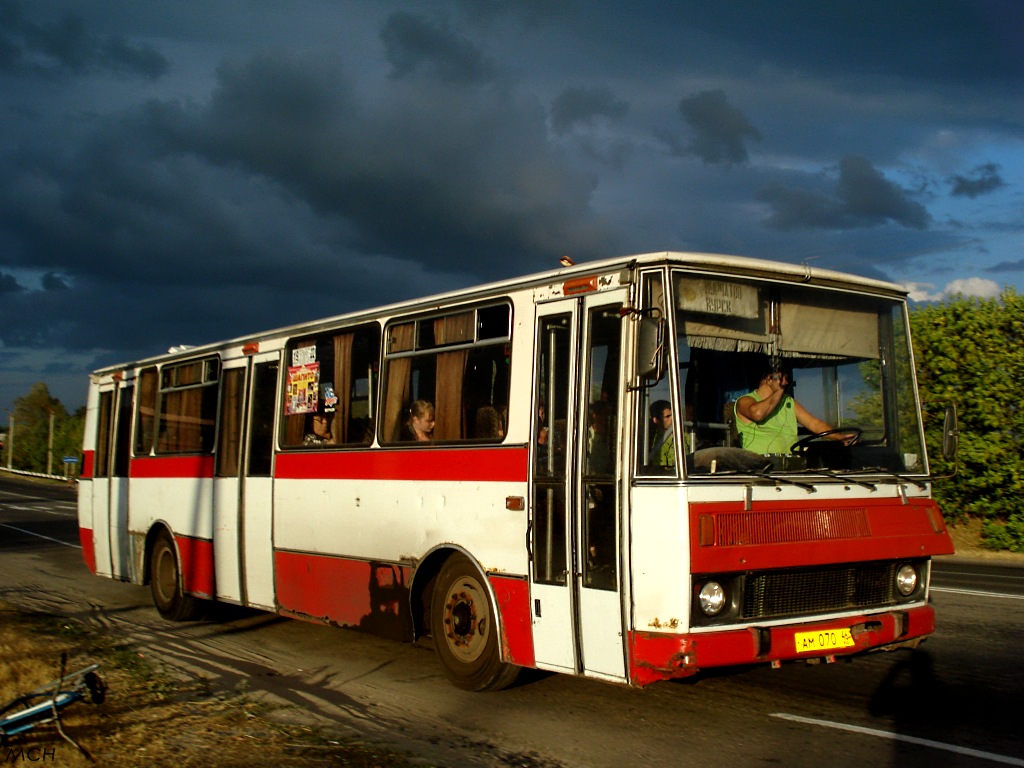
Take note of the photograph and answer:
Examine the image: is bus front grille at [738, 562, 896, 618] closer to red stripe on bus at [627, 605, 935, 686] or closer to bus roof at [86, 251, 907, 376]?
red stripe on bus at [627, 605, 935, 686]

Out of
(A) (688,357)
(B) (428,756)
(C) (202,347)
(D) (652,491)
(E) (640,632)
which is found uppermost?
(C) (202,347)

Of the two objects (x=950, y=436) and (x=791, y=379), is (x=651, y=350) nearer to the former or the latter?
(x=791, y=379)

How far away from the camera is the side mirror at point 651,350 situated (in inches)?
245

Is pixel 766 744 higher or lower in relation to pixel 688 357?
lower

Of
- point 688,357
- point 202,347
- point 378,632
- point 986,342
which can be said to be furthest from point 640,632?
point 986,342

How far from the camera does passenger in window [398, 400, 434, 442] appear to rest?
8.55 m

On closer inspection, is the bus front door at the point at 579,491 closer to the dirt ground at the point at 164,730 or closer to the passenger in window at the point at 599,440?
the passenger in window at the point at 599,440

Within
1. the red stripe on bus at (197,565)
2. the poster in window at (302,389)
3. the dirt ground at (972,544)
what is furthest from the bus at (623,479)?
the dirt ground at (972,544)

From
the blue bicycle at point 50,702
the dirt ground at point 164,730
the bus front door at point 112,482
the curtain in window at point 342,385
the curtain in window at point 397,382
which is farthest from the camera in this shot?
the bus front door at point 112,482

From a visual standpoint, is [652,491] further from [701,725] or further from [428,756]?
[428,756]

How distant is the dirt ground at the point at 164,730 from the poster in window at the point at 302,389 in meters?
2.78

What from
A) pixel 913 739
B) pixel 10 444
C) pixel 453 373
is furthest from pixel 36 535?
pixel 10 444

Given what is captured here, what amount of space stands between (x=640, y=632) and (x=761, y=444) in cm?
153

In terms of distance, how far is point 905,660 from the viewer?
8625 millimetres
